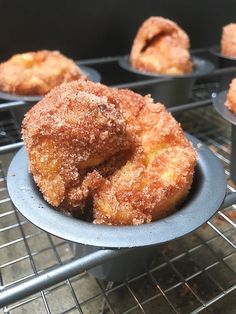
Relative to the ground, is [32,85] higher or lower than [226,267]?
higher

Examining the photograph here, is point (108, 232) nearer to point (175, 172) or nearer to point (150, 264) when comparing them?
point (175, 172)

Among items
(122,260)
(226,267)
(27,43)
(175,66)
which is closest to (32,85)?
(27,43)

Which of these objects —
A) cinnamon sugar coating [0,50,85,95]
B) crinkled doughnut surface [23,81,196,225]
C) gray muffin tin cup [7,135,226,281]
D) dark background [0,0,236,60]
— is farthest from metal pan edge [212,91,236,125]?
dark background [0,0,236,60]

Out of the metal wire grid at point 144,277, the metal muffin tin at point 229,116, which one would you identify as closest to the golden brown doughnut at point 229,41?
the metal muffin tin at point 229,116

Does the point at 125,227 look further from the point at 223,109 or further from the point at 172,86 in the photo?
the point at 172,86

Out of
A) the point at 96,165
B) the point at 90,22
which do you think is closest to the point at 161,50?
the point at 90,22

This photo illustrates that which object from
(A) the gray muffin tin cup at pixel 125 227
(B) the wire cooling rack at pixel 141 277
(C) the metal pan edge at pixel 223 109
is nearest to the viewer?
(A) the gray muffin tin cup at pixel 125 227

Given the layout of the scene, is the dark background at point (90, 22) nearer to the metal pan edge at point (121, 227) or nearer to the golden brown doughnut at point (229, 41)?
the golden brown doughnut at point (229, 41)

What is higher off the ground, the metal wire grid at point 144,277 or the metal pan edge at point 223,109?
the metal pan edge at point 223,109
